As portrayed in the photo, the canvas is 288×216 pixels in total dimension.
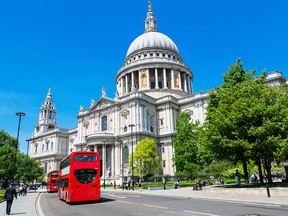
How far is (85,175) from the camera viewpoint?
19.5 m

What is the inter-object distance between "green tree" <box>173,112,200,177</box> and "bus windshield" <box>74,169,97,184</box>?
2722 centimetres

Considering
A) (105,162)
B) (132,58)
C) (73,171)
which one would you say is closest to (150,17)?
(132,58)

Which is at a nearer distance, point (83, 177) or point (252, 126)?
point (83, 177)

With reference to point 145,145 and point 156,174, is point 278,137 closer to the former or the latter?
point 145,145

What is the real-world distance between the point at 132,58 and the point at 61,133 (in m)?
34.9

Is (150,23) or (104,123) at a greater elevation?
(150,23)

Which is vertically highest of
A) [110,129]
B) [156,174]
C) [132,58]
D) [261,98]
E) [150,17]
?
[150,17]

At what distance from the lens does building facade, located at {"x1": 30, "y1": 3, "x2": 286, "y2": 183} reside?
57219 mm

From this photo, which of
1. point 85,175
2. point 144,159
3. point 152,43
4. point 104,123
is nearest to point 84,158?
point 85,175

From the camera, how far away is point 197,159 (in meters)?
46.4

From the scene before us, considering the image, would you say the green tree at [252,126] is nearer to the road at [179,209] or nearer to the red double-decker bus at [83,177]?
the road at [179,209]

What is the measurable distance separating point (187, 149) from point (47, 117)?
217ft

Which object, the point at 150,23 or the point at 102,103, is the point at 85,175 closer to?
the point at 102,103

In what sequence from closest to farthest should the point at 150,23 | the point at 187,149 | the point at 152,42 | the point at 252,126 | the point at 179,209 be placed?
1. the point at 179,209
2. the point at 252,126
3. the point at 187,149
4. the point at 152,42
5. the point at 150,23
